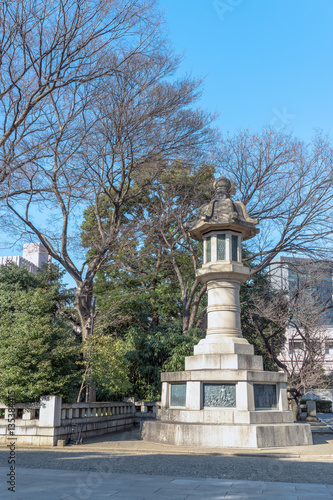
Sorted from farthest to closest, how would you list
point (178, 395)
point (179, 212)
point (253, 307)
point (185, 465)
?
point (253, 307) < point (179, 212) < point (178, 395) < point (185, 465)

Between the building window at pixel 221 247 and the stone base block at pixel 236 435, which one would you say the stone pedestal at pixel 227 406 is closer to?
the stone base block at pixel 236 435

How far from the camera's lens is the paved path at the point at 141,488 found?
5535 millimetres

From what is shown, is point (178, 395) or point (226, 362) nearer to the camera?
point (226, 362)

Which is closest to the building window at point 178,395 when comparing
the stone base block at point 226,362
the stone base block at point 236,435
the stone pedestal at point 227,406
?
the stone pedestal at point 227,406

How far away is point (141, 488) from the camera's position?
6.04m

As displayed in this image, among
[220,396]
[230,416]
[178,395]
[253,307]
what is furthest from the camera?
[253,307]

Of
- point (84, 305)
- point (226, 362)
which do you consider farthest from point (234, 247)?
point (84, 305)

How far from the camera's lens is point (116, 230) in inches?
759

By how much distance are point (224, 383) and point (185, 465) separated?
3786 millimetres

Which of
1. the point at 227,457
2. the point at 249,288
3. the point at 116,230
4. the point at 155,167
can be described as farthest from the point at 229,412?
the point at 249,288

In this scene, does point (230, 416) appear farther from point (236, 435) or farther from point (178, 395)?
point (178, 395)

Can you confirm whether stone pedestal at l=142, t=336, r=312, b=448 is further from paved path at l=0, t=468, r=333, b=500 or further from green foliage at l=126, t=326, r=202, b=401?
green foliage at l=126, t=326, r=202, b=401

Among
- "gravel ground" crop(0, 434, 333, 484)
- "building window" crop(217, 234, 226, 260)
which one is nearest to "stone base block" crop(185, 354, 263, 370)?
"gravel ground" crop(0, 434, 333, 484)

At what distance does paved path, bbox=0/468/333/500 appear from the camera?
18.2ft
